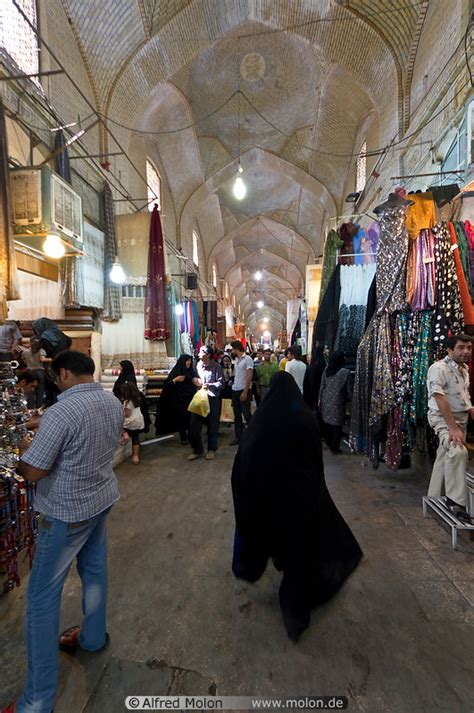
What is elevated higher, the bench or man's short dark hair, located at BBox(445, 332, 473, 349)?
man's short dark hair, located at BBox(445, 332, 473, 349)

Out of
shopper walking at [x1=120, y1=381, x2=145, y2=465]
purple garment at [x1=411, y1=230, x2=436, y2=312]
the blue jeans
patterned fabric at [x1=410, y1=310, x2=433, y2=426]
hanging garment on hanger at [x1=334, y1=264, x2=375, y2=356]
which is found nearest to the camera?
the blue jeans

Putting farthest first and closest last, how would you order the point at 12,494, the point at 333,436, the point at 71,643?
the point at 333,436 → the point at 12,494 → the point at 71,643

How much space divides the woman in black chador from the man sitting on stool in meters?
1.42

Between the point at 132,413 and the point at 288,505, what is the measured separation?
3.23m

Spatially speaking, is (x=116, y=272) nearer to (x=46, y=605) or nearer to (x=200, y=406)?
(x=200, y=406)

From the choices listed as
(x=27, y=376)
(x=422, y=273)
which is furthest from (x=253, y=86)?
(x=27, y=376)

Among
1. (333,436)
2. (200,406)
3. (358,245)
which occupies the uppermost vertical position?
(358,245)

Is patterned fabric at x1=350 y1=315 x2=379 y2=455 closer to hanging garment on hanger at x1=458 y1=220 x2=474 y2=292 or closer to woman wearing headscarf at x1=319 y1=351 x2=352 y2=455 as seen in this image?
woman wearing headscarf at x1=319 y1=351 x2=352 y2=455

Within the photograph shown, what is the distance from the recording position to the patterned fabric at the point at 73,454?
1318 millimetres

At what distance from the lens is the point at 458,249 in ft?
10.1

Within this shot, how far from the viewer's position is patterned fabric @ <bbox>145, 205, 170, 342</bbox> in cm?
688

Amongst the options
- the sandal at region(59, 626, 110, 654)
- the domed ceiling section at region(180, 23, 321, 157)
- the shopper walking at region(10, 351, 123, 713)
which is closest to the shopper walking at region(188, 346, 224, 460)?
the sandal at region(59, 626, 110, 654)

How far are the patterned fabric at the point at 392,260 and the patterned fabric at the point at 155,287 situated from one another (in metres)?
4.69

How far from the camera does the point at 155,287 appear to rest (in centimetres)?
694
